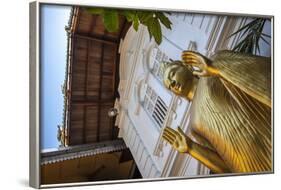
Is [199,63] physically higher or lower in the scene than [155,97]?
higher

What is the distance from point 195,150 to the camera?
3256mm

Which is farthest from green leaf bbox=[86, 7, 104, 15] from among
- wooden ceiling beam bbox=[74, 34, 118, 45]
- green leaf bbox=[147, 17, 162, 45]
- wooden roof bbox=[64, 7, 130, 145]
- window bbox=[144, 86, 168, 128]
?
window bbox=[144, 86, 168, 128]

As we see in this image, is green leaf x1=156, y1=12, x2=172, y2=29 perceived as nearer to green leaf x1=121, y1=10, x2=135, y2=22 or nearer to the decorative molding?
green leaf x1=121, y1=10, x2=135, y2=22

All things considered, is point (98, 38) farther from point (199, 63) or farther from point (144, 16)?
point (199, 63)

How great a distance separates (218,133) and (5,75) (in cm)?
121

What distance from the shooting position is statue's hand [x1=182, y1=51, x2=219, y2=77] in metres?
3.24

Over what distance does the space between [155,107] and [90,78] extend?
406mm

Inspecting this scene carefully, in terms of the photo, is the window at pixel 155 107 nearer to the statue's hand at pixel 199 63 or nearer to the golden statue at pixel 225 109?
the golden statue at pixel 225 109

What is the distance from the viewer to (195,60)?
3262 mm

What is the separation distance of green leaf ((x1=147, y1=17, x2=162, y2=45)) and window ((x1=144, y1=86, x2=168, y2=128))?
0.86 feet

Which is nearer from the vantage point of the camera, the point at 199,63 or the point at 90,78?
the point at 90,78

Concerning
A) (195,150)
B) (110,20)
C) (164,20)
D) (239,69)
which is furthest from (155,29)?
(195,150)

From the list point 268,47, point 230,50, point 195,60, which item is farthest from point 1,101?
point 268,47

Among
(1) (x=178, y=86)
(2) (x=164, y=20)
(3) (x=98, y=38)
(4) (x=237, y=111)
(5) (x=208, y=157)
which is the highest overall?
(2) (x=164, y=20)
